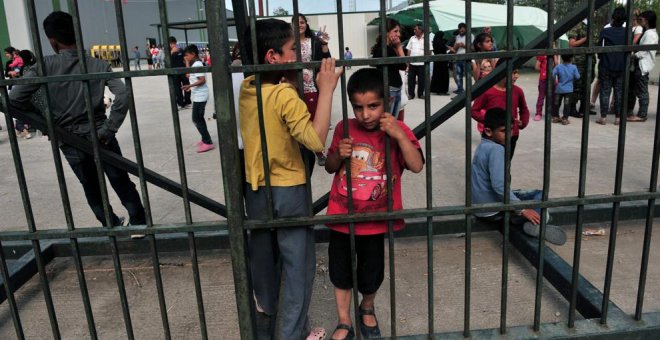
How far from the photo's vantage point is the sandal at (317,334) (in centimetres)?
249

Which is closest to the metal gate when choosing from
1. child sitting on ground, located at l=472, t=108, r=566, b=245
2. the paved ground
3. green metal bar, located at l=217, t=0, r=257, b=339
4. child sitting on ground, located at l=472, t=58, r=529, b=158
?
green metal bar, located at l=217, t=0, r=257, b=339

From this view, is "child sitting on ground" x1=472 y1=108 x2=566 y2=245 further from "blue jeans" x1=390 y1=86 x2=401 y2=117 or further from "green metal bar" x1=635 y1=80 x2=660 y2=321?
"blue jeans" x1=390 y1=86 x2=401 y2=117

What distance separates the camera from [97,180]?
12.3ft

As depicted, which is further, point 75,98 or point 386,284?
point 75,98

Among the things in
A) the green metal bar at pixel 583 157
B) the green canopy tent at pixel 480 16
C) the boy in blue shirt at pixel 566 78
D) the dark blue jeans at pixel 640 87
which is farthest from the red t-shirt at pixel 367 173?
the green canopy tent at pixel 480 16

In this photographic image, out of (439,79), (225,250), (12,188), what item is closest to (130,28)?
(439,79)

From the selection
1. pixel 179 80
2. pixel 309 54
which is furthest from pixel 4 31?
pixel 309 54

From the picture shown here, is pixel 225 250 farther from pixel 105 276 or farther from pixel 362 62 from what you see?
pixel 362 62

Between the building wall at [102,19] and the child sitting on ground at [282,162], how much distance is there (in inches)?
983

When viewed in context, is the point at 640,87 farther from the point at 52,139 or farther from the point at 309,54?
the point at 52,139

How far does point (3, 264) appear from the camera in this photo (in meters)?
2.19

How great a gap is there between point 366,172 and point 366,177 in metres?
0.02

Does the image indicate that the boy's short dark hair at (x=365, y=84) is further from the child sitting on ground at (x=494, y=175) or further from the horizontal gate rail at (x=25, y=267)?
the horizontal gate rail at (x=25, y=267)

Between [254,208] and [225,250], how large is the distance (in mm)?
1639
